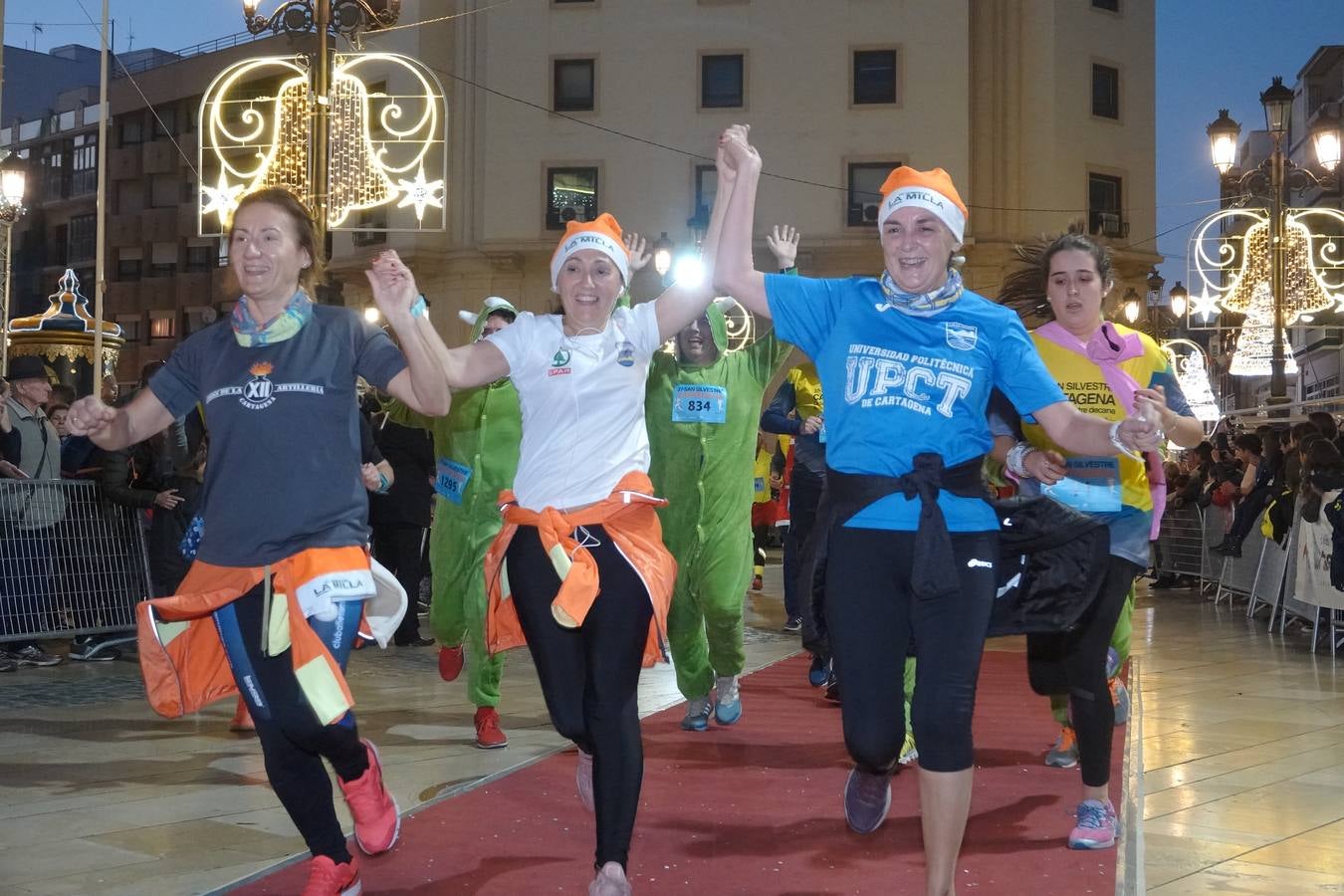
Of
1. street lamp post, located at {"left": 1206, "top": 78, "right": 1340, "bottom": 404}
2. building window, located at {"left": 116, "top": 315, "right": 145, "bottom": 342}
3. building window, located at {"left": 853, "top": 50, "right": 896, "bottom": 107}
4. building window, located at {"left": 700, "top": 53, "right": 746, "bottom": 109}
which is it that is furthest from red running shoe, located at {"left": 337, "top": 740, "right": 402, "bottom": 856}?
building window, located at {"left": 116, "top": 315, "right": 145, "bottom": 342}

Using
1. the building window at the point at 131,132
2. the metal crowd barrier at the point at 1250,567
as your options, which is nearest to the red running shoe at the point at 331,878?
the metal crowd barrier at the point at 1250,567

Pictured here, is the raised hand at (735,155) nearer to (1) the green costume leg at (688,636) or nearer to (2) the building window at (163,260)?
(1) the green costume leg at (688,636)

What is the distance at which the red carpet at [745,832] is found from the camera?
16.0ft

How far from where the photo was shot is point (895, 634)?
4.23m

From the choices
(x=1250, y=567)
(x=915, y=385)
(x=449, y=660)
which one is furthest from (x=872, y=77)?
(x=915, y=385)

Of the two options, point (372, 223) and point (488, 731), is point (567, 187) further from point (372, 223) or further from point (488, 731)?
point (488, 731)

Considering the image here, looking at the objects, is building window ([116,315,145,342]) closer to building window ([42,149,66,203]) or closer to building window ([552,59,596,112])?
building window ([42,149,66,203])

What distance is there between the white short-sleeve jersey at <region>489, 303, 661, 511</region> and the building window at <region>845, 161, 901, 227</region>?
31521 millimetres

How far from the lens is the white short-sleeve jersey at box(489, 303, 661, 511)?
4738mm

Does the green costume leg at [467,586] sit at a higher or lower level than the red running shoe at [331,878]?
higher

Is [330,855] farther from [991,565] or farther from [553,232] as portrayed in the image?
[553,232]

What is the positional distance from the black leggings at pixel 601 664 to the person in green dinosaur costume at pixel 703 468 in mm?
2637

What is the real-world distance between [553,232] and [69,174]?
35.4 m

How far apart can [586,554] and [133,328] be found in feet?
182
